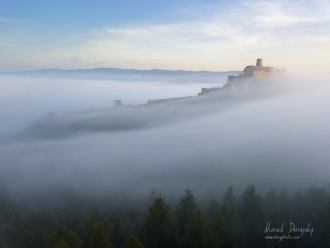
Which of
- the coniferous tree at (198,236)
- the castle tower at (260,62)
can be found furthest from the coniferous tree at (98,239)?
the castle tower at (260,62)

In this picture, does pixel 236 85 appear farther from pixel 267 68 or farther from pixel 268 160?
pixel 268 160

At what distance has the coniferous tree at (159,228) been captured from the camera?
21219 mm

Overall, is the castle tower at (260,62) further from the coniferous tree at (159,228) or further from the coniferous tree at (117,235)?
the coniferous tree at (117,235)

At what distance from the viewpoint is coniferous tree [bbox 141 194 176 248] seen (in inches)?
835

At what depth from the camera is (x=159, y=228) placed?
70.0ft

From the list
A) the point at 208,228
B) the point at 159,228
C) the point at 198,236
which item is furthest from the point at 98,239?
the point at 208,228

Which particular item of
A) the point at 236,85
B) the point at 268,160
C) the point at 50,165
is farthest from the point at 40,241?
the point at 236,85

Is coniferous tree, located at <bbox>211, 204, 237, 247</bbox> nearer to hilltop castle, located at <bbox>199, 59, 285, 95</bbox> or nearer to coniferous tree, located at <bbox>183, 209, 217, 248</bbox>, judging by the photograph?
coniferous tree, located at <bbox>183, 209, 217, 248</bbox>

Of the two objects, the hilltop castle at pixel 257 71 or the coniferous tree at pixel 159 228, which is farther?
the hilltop castle at pixel 257 71

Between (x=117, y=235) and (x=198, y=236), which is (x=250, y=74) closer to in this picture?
(x=117, y=235)

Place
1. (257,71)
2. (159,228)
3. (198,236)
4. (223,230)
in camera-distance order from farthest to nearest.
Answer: (257,71)
(223,230)
(159,228)
(198,236)

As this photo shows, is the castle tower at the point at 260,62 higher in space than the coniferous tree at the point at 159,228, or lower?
higher

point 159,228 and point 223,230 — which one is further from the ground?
point 159,228

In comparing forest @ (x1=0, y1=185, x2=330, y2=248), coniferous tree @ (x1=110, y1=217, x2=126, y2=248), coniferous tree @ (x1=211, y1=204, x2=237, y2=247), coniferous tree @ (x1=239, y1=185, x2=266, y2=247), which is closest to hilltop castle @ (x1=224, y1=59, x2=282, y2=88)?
forest @ (x1=0, y1=185, x2=330, y2=248)
